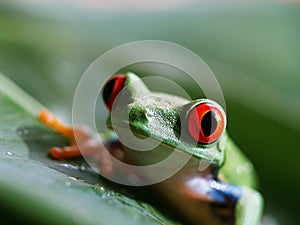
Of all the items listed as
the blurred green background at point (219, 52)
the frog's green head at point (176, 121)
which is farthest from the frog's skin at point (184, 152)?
the blurred green background at point (219, 52)

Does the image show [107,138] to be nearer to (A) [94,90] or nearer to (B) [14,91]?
(B) [14,91]

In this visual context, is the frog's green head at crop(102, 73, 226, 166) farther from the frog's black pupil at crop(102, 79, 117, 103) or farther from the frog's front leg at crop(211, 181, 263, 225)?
the frog's front leg at crop(211, 181, 263, 225)

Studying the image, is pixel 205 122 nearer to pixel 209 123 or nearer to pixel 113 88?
pixel 209 123

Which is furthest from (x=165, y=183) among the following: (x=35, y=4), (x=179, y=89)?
(x=35, y=4)

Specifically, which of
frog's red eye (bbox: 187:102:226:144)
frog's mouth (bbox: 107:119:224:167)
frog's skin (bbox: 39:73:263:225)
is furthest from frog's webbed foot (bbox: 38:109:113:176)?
frog's red eye (bbox: 187:102:226:144)

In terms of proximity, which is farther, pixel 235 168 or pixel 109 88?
pixel 235 168

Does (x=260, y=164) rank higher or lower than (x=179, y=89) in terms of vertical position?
lower

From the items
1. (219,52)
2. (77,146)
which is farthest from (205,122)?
(219,52)
